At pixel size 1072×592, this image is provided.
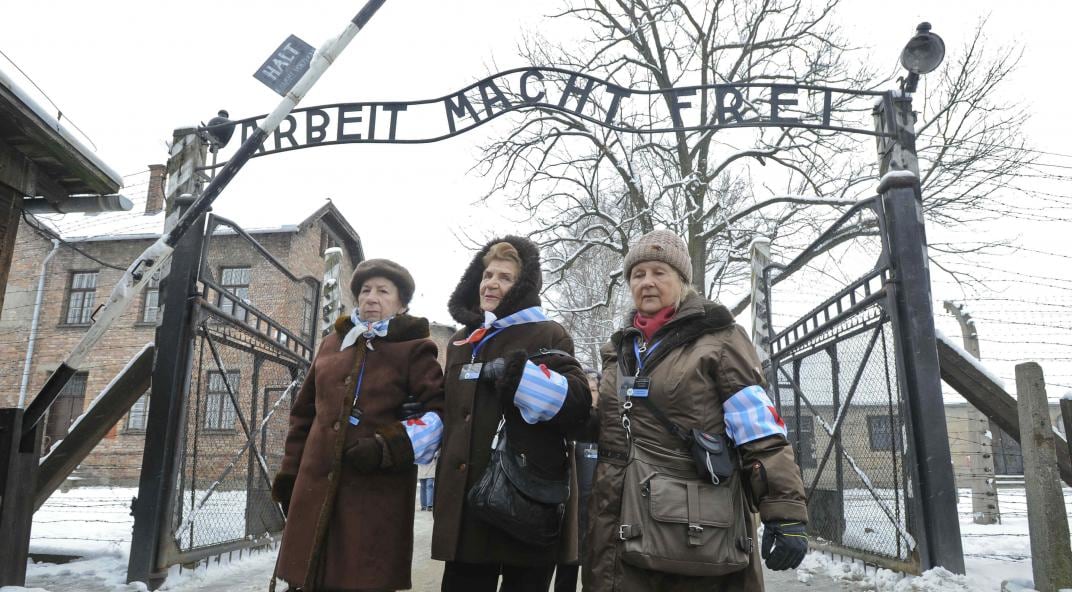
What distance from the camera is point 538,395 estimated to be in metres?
2.50

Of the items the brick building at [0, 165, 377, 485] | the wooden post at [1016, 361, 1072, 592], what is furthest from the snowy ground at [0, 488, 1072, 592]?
the brick building at [0, 165, 377, 485]

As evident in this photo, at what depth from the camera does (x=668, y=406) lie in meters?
2.37

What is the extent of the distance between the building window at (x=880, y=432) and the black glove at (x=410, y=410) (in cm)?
354

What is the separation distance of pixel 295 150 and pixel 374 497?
3.97 m

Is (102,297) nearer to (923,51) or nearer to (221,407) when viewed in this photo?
(221,407)

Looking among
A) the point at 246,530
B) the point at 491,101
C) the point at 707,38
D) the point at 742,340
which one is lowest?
the point at 246,530

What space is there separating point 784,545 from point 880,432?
151 inches

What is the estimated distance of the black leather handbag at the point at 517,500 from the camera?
8.02ft

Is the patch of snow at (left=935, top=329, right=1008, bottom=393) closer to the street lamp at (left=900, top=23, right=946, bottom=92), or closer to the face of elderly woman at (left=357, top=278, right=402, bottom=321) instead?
the street lamp at (left=900, top=23, right=946, bottom=92)

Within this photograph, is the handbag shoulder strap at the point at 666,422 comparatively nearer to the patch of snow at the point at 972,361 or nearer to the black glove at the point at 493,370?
the black glove at the point at 493,370

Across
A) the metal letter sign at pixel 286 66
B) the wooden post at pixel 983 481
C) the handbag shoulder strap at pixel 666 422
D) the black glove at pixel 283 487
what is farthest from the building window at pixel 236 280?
the handbag shoulder strap at pixel 666 422

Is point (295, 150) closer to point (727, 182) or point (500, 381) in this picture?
point (500, 381)

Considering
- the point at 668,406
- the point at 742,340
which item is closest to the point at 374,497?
the point at 668,406

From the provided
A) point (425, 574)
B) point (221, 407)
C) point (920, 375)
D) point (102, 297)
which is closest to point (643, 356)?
point (920, 375)
